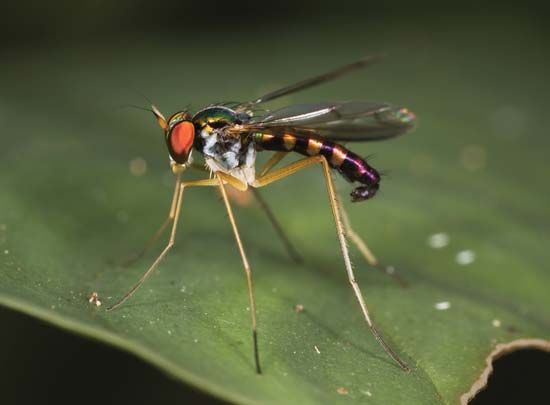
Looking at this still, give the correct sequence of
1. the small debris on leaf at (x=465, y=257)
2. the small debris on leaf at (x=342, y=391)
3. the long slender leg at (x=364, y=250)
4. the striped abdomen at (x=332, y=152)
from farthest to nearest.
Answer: the small debris on leaf at (x=465, y=257) < the long slender leg at (x=364, y=250) < the striped abdomen at (x=332, y=152) < the small debris on leaf at (x=342, y=391)

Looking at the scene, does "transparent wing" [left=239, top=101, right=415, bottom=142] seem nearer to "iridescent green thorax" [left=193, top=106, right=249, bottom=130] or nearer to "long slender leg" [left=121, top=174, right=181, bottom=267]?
"iridescent green thorax" [left=193, top=106, right=249, bottom=130]

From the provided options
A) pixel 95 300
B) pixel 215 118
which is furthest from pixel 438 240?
pixel 95 300

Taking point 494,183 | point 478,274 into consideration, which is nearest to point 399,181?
point 494,183

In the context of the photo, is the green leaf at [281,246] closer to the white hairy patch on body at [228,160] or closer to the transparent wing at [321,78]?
the white hairy patch on body at [228,160]

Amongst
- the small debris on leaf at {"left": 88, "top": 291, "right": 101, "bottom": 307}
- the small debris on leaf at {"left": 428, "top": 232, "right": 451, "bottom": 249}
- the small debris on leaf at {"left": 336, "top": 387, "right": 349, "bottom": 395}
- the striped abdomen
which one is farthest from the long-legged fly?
the small debris on leaf at {"left": 336, "top": 387, "right": 349, "bottom": 395}

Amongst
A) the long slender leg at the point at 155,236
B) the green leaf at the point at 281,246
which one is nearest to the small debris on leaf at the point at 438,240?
the green leaf at the point at 281,246

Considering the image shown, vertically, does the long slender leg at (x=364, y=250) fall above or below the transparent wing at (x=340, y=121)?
below
